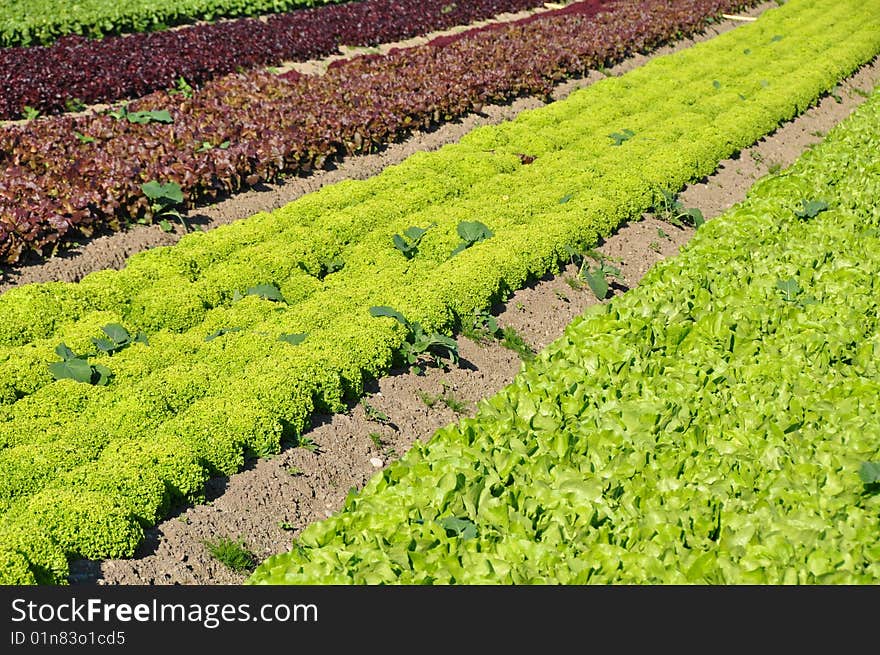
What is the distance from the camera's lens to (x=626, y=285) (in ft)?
33.1

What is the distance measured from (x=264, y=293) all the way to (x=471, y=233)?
257 cm

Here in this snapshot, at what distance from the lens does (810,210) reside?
1031 centimetres

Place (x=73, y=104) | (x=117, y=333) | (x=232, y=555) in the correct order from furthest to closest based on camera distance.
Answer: (x=73, y=104), (x=117, y=333), (x=232, y=555)

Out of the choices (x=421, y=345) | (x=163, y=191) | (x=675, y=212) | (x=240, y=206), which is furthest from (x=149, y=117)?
(x=675, y=212)

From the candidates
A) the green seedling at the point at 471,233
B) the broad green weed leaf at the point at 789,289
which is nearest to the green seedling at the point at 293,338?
the green seedling at the point at 471,233

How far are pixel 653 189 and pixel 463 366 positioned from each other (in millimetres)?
5318

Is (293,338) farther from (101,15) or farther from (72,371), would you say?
(101,15)

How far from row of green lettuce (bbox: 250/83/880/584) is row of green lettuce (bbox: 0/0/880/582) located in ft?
4.92

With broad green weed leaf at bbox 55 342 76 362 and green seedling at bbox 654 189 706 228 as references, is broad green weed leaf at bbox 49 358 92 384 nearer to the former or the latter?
broad green weed leaf at bbox 55 342 76 362

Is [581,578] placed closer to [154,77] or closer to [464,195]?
[464,195]

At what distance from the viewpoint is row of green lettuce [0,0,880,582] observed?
586 centimetres

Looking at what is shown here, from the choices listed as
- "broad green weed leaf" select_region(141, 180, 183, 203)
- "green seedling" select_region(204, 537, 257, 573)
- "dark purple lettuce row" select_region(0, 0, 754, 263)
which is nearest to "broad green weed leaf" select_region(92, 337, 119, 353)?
"dark purple lettuce row" select_region(0, 0, 754, 263)
